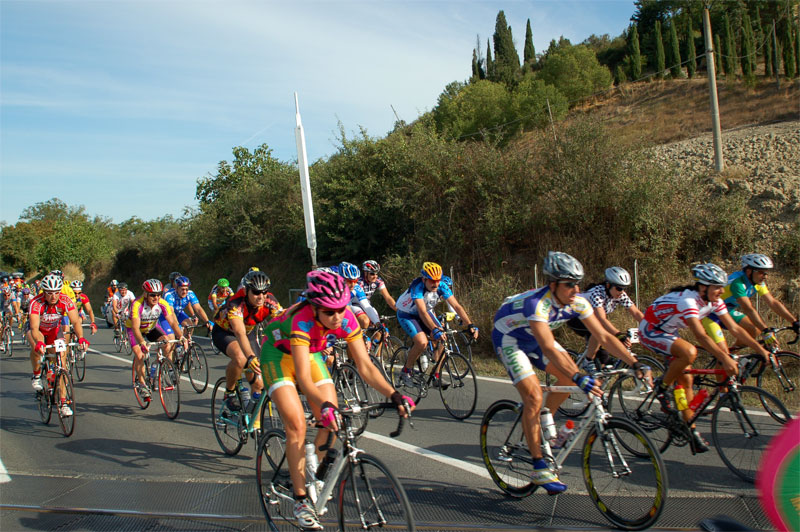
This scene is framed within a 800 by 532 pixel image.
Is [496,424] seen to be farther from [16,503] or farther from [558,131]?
[558,131]

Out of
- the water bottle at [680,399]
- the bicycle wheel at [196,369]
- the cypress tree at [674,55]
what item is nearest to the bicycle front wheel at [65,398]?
the bicycle wheel at [196,369]

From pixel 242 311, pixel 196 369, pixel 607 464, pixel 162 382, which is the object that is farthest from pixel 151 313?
pixel 607 464

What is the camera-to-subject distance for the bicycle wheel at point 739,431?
4.85 metres

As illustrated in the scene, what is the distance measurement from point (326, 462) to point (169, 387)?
524 centimetres

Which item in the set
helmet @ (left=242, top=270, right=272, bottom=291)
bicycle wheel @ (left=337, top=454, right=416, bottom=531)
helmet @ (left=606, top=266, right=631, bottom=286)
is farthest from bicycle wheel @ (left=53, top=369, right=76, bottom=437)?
helmet @ (left=606, top=266, right=631, bottom=286)

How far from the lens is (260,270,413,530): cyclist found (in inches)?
151

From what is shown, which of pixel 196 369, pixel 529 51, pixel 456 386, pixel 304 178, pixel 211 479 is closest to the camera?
pixel 211 479

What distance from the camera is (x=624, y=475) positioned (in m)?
4.05

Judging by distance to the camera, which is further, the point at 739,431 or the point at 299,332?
the point at 739,431

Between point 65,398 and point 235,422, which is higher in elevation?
point 65,398

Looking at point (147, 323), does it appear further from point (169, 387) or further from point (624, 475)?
point (624, 475)

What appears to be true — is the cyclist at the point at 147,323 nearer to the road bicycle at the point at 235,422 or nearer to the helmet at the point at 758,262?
the road bicycle at the point at 235,422

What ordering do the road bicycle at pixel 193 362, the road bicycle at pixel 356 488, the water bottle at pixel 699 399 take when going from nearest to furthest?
the road bicycle at pixel 356 488 < the water bottle at pixel 699 399 < the road bicycle at pixel 193 362

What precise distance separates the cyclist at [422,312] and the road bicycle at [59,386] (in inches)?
184
